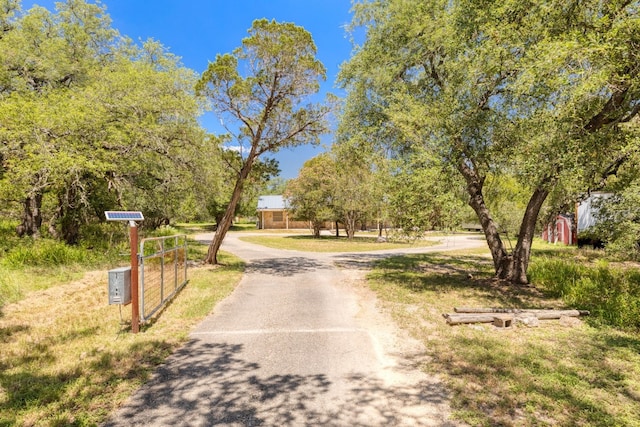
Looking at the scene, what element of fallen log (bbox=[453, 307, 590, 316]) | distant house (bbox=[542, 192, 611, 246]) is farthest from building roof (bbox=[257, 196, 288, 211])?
fallen log (bbox=[453, 307, 590, 316])

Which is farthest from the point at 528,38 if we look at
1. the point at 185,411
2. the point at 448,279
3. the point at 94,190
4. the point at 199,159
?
the point at 94,190

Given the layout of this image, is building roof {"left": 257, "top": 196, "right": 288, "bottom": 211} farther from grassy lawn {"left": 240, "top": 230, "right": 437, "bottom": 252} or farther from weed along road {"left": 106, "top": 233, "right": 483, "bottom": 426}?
weed along road {"left": 106, "top": 233, "right": 483, "bottom": 426}

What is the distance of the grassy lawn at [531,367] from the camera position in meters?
3.46

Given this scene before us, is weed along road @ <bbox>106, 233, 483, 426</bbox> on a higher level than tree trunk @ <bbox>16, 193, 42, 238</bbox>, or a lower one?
lower

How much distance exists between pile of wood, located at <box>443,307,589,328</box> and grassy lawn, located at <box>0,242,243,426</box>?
5125mm

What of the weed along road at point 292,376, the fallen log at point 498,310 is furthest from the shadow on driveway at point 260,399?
the fallen log at point 498,310

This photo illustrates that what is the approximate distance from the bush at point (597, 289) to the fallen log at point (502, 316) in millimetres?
665

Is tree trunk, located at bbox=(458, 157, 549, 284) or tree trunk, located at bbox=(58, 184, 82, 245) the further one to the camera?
tree trunk, located at bbox=(58, 184, 82, 245)

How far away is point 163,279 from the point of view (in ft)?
24.3

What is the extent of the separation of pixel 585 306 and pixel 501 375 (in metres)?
5.30

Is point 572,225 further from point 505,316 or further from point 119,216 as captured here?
point 119,216

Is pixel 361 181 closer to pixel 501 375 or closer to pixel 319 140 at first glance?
pixel 319 140

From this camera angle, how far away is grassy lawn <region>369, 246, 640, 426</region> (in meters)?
3.46

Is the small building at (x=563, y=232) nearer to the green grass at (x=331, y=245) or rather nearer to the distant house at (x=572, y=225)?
the distant house at (x=572, y=225)
